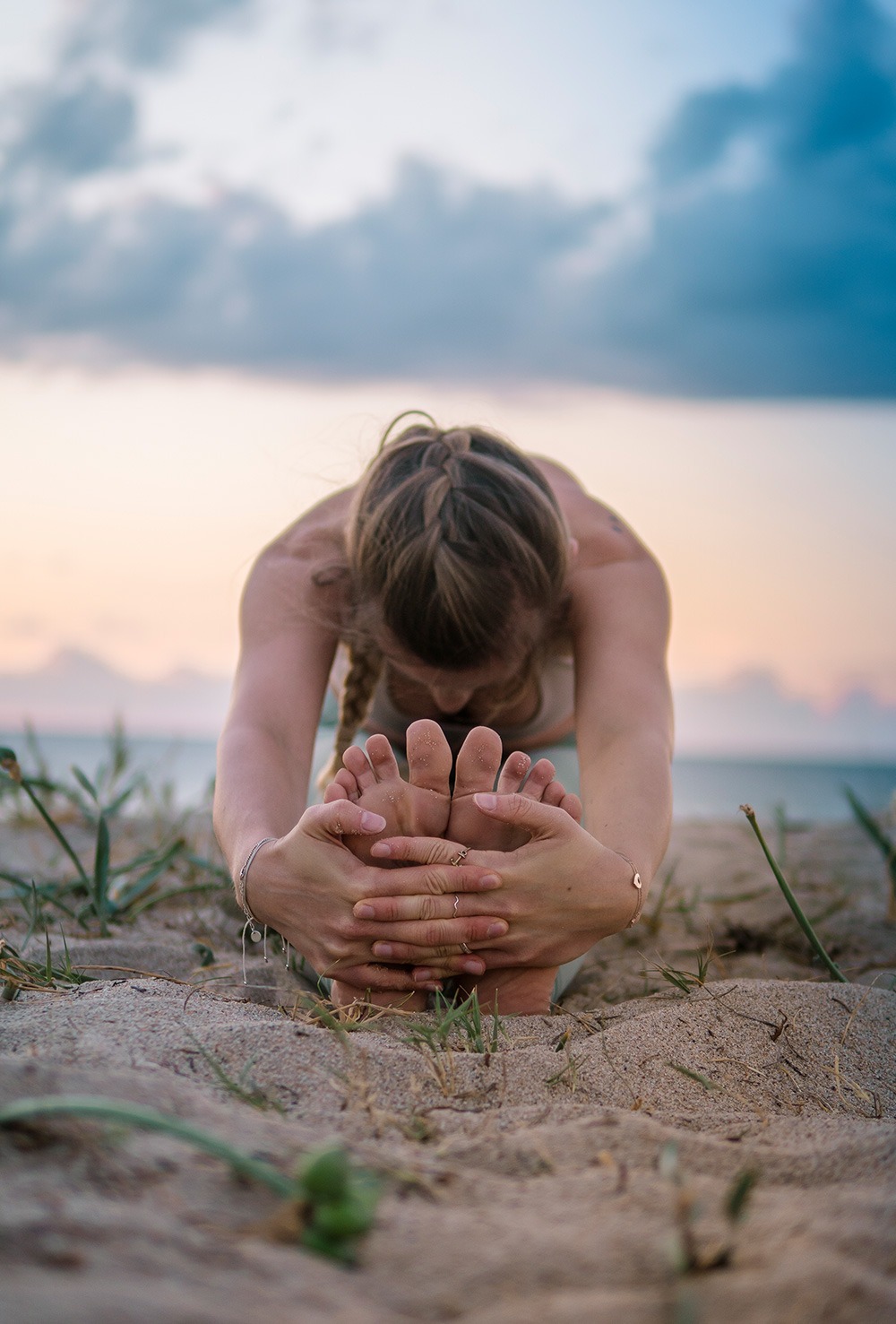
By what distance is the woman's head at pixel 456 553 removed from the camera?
175 centimetres

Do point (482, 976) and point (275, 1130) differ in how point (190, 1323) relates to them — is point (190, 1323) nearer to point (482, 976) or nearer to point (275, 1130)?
point (275, 1130)

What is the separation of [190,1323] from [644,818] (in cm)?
125

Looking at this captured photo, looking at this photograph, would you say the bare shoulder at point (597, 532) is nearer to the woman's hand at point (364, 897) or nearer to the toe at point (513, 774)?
the toe at point (513, 774)

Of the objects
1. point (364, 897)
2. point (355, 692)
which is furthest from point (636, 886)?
point (355, 692)

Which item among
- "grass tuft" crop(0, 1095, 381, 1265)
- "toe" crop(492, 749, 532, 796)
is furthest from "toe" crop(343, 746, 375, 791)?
"grass tuft" crop(0, 1095, 381, 1265)

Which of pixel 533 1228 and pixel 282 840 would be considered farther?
pixel 282 840

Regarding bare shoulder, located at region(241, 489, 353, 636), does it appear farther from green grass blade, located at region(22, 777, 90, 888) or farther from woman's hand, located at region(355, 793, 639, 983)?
woman's hand, located at region(355, 793, 639, 983)

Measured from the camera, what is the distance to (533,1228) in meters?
0.61

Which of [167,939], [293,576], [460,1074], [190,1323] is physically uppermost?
[293,576]

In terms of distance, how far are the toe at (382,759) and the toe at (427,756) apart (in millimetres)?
29

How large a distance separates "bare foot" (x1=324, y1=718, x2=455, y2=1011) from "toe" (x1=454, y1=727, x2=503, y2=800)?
0.09 feet

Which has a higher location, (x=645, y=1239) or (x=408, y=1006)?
(x=645, y=1239)

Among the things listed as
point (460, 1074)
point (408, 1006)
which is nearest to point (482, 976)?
point (408, 1006)

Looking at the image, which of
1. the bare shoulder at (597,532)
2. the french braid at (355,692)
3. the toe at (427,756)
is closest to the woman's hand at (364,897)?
the toe at (427,756)
